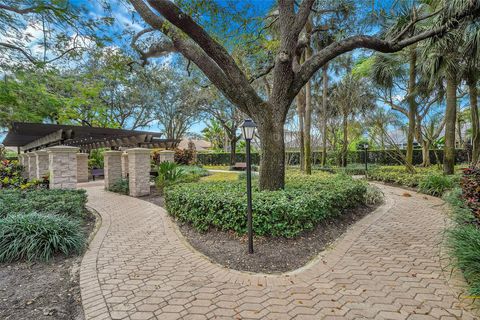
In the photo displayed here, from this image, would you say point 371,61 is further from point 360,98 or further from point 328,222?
point 328,222

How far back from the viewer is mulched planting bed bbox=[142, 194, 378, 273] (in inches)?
141

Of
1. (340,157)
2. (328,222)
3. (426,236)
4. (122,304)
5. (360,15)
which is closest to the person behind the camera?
(122,304)

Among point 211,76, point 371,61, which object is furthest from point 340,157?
point 211,76

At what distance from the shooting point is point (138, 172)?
9.35 m

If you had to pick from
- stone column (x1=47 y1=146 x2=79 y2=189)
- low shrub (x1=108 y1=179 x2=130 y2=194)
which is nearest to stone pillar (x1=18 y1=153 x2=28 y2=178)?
low shrub (x1=108 y1=179 x2=130 y2=194)

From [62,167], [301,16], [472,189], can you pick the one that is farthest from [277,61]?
[62,167]

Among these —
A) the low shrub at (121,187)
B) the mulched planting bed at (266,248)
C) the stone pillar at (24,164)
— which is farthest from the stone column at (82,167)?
the mulched planting bed at (266,248)

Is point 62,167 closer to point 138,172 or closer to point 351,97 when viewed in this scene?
point 138,172

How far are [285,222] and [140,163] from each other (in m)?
6.85

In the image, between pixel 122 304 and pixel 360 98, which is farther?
pixel 360 98

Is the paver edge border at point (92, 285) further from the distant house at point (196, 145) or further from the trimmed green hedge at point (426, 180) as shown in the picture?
the distant house at point (196, 145)

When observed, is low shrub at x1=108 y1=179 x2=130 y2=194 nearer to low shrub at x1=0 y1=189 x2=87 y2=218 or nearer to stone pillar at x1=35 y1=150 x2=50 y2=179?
stone pillar at x1=35 y1=150 x2=50 y2=179

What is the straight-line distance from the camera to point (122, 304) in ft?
8.82

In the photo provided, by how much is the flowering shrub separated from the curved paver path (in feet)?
2.74
